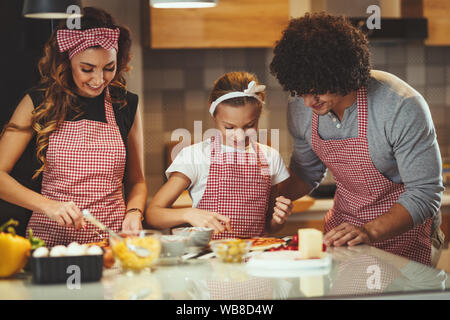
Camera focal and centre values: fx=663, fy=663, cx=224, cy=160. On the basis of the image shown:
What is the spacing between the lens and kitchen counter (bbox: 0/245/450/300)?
125cm

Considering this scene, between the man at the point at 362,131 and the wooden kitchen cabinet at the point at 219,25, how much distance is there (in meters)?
1.22

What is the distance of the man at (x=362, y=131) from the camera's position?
5.73 feet

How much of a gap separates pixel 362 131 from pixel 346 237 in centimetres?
34

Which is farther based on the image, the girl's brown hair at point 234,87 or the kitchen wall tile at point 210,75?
the kitchen wall tile at point 210,75

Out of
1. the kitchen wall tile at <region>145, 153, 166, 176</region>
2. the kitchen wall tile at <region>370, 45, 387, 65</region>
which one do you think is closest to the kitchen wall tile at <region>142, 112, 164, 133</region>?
the kitchen wall tile at <region>145, 153, 166, 176</region>

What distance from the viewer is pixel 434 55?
3.74 metres

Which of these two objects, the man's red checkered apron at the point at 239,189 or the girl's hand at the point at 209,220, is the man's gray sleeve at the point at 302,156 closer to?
the man's red checkered apron at the point at 239,189

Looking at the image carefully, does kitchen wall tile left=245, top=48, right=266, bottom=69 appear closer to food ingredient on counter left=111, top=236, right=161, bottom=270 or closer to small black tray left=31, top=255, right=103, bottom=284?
food ingredient on counter left=111, top=236, right=161, bottom=270

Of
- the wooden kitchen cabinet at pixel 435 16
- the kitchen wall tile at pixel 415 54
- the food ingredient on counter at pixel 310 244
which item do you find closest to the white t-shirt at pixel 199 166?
the food ingredient on counter at pixel 310 244

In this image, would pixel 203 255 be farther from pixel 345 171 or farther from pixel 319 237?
pixel 345 171

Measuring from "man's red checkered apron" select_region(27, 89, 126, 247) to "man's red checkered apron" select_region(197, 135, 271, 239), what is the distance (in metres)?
0.29

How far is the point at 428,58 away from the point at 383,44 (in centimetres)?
28

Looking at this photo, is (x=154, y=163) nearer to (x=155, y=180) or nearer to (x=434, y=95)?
(x=155, y=180)

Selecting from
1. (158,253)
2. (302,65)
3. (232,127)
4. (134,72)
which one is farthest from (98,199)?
(134,72)
